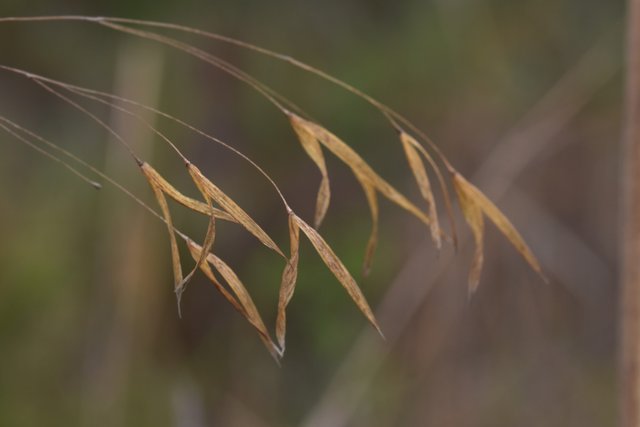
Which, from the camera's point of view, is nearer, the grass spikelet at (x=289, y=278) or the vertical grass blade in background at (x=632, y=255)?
the grass spikelet at (x=289, y=278)

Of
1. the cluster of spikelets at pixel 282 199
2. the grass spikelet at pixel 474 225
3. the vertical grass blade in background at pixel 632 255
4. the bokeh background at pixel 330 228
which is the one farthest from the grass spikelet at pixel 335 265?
the bokeh background at pixel 330 228

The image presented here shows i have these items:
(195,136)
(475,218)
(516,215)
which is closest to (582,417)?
(516,215)

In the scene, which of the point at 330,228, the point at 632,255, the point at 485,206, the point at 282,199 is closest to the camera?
the point at 282,199

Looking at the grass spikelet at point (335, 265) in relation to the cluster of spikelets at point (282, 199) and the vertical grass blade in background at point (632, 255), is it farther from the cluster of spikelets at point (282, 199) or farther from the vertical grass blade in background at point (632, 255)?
the vertical grass blade in background at point (632, 255)

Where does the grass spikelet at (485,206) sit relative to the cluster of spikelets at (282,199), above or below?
above

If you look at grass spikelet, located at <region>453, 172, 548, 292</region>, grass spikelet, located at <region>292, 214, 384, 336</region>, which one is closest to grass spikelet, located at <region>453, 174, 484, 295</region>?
grass spikelet, located at <region>453, 172, 548, 292</region>

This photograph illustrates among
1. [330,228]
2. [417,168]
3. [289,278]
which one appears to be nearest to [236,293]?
[289,278]

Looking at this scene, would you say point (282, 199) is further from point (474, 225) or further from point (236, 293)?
point (474, 225)

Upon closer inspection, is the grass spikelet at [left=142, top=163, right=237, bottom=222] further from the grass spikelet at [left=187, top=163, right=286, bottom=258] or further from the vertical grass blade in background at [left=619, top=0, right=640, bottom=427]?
the vertical grass blade in background at [left=619, top=0, right=640, bottom=427]
